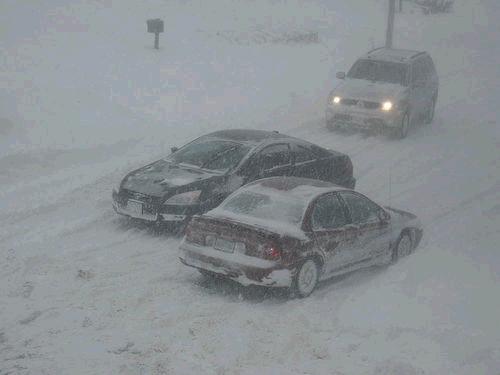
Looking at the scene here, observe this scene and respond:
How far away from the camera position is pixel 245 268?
345 inches

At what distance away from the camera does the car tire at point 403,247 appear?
10.9m

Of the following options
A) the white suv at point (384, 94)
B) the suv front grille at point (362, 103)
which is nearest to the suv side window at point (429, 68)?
the white suv at point (384, 94)

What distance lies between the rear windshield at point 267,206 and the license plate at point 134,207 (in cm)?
186

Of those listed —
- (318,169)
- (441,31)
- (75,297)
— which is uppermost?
(441,31)

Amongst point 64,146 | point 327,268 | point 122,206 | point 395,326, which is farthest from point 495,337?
point 64,146

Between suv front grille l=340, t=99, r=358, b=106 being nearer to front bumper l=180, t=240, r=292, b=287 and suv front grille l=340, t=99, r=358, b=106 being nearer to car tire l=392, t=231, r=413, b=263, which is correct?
car tire l=392, t=231, r=413, b=263

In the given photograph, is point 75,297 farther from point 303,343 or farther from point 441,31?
point 441,31

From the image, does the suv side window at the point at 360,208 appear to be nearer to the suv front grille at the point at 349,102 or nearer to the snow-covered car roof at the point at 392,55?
the suv front grille at the point at 349,102

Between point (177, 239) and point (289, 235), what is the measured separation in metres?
2.84

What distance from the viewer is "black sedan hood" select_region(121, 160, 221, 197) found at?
11.3 metres

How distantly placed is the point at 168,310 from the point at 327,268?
2100 mm

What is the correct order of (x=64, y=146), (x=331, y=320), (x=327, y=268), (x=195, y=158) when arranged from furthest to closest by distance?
(x=64, y=146) < (x=195, y=158) < (x=327, y=268) < (x=331, y=320)

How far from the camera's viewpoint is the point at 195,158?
1243cm

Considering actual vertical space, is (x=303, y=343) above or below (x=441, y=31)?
below
